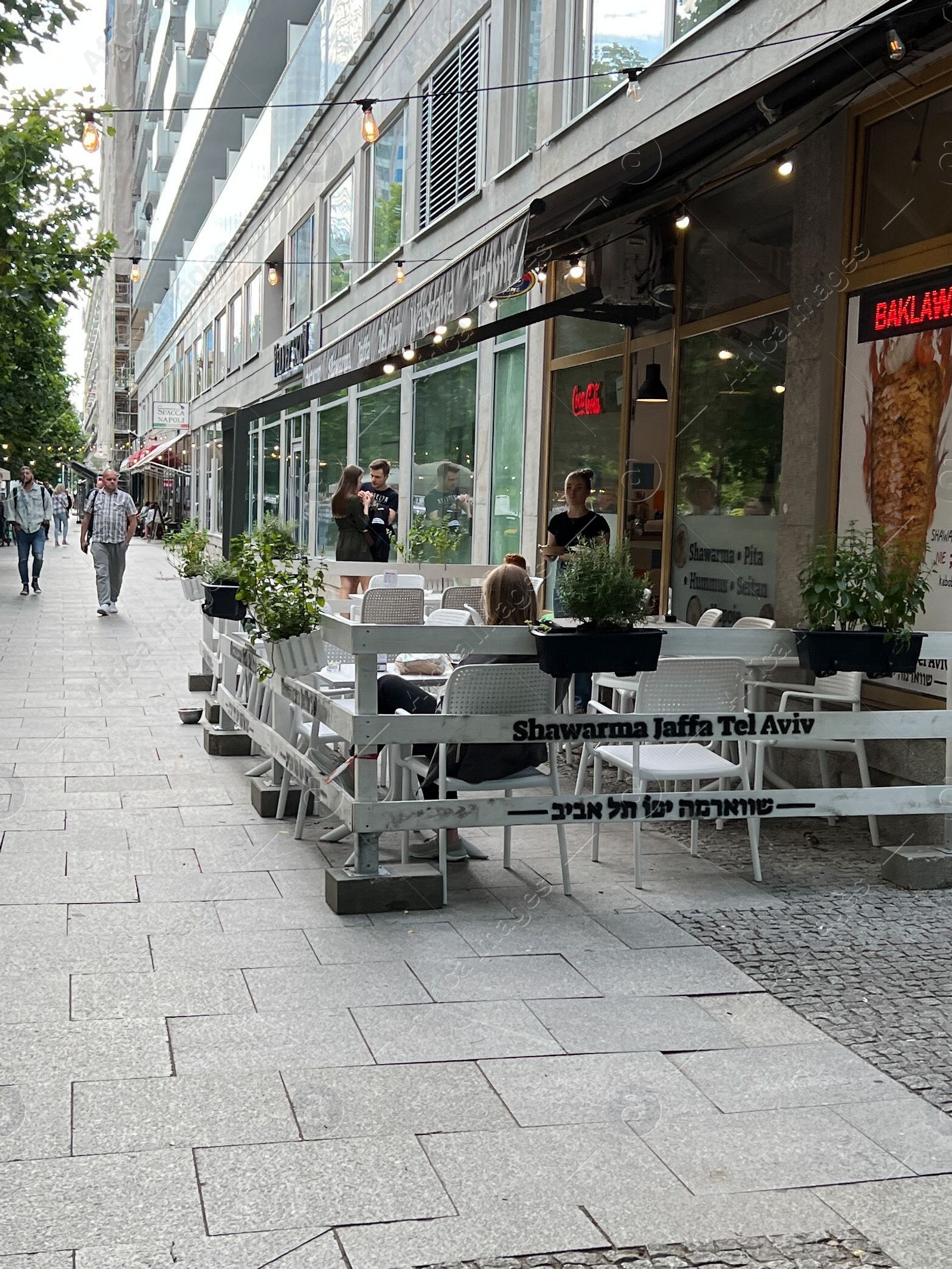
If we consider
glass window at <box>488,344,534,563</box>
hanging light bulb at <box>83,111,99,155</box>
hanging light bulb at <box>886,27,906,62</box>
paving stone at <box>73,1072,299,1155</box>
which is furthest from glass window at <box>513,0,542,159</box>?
paving stone at <box>73,1072,299,1155</box>

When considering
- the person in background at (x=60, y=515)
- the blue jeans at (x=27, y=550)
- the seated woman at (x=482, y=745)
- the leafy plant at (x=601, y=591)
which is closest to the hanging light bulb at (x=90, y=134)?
the seated woman at (x=482, y=745)

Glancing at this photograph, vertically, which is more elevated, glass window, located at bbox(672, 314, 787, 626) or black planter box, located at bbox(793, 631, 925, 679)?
glass window, located at bbox(672, 314, 787, 626)

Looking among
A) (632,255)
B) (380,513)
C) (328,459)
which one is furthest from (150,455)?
(632,255)

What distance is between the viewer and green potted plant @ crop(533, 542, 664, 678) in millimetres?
5312

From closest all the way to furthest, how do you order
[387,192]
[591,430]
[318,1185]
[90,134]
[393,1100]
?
[318,1185] < [393,1100] < [591,430] < [90,134] < [387,192]

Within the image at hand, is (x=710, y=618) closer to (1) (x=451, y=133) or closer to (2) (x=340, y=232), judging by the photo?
(1) (x=451, y=133)

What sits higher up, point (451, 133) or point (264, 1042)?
point (451, 133)

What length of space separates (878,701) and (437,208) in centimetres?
1078

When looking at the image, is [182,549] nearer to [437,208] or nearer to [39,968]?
[39,968]

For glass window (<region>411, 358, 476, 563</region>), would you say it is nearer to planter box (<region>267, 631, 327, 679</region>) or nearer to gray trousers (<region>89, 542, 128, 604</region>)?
gray trousers (<region>89, 542, 128, 604</region>)

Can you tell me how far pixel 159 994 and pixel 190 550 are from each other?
6253 millimetres

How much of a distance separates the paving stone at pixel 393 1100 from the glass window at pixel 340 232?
720 inches

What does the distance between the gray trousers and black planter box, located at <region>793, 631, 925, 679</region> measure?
1382cm

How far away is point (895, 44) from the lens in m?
5.68
